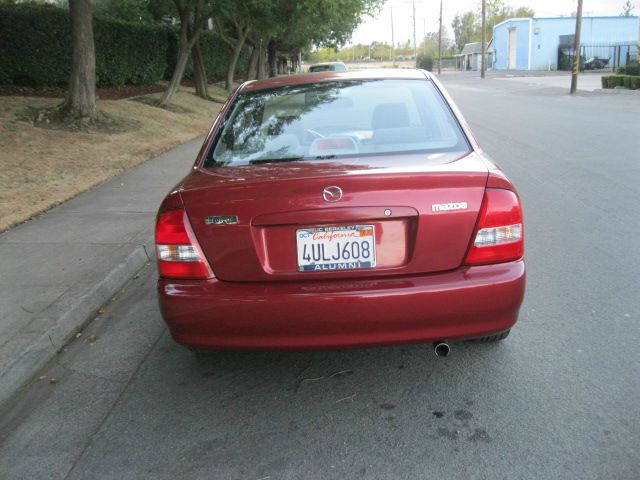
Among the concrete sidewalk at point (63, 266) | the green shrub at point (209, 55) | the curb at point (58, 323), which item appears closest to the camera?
the curb at point (58, 323)

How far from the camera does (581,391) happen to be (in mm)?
3158

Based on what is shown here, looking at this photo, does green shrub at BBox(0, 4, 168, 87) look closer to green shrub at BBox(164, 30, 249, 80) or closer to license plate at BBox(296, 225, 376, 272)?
green shrub at BBox(164, 30, 249, 80)

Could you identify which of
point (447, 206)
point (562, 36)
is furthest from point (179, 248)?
point (562, 36)

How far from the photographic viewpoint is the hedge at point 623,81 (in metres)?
28.8

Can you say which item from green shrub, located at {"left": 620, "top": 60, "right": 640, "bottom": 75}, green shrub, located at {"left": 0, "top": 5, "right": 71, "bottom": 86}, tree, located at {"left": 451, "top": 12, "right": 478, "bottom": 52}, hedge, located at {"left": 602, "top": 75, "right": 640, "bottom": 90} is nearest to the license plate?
green shrub, located at {"left": 0, "top": 5, "right": 71, "bottom": 86}

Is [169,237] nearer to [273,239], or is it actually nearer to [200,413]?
[273,239]

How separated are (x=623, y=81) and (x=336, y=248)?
3206 cm

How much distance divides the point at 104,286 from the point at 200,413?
199 centimetres

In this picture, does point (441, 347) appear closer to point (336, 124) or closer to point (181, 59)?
point (336, 124)

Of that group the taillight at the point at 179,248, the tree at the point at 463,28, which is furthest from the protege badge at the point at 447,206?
the tree at the point at 463,28

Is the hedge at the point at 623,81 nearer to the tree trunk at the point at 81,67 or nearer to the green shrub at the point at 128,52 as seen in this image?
the green shrub at the point at 128,52

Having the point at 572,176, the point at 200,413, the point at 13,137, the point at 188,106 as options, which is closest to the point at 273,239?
the point at 200,413

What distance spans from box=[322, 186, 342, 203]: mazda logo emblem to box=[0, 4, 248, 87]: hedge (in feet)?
58.5

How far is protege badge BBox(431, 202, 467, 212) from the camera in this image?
112 inches
